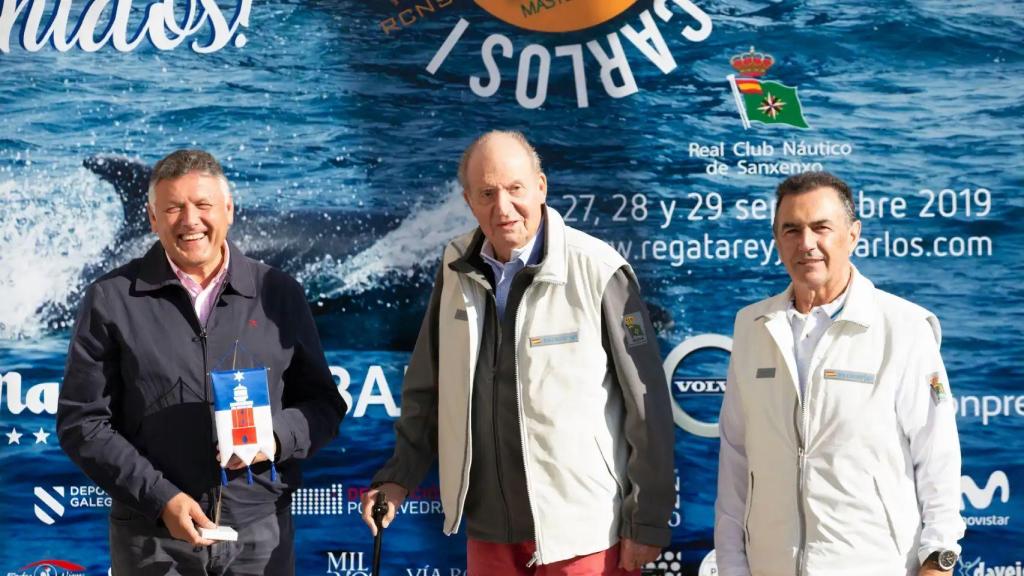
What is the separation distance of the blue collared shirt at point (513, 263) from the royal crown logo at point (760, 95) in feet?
3.76

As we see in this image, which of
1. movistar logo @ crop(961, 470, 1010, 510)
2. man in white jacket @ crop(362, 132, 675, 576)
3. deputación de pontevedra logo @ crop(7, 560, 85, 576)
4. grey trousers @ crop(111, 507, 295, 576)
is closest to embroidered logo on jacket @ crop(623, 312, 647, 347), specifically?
man in white jacket @ crop(362, 132, 675, 576)

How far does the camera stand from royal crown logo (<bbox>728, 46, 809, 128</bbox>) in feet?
10.8

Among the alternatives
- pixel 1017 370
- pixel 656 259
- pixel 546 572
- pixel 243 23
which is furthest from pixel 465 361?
pixel 1017 370

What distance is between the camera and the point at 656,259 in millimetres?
3297

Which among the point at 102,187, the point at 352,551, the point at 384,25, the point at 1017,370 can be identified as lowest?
the point at 352,551

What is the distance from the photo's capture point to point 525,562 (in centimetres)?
239

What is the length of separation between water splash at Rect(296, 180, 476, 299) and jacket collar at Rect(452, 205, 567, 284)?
2.61 feet

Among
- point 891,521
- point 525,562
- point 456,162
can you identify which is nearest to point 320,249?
point 456,162

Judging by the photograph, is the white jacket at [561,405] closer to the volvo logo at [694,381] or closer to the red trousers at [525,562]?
the red trousers at [525,562]

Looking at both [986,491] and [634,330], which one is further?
[986,491]

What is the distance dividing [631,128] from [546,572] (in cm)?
152

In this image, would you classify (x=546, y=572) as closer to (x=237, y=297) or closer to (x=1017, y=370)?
(x=237, y=297)

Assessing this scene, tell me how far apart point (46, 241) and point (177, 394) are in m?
1.35

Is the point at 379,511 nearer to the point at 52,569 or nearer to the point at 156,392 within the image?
the point at 156,392
